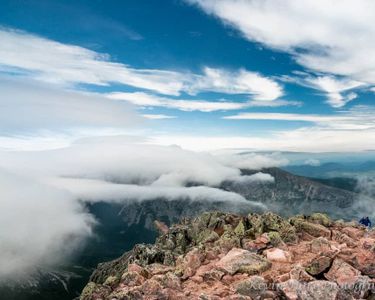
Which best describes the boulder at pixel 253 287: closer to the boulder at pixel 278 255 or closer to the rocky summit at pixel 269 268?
the rocky summit at pixel 269 268

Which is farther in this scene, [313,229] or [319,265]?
[313,229]

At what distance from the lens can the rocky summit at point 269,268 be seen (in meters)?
48.4

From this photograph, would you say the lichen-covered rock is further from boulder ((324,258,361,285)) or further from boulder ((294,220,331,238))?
boulder ((324,258,361,285))

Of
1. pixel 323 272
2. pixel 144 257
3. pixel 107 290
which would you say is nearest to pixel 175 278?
pixel 107 290

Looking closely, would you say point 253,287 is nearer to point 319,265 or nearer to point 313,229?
point 319,265

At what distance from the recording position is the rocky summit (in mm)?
48438

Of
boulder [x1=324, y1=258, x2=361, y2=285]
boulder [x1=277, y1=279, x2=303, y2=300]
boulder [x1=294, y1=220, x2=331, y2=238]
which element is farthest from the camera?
boulder [x1=294, y1=220, x2=331, y2=238]

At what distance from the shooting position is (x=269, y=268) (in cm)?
5775

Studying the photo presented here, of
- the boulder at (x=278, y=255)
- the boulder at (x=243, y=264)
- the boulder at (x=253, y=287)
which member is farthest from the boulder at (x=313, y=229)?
the boulder at (x=253, y=287)

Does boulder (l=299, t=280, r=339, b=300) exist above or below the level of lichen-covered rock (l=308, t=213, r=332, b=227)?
below

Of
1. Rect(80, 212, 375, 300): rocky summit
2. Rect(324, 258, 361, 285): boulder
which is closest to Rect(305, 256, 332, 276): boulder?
Rect(80, 212, 375, 300): rocky summit

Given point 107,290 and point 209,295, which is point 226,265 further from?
point 107,290

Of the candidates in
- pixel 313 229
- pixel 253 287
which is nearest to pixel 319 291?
pixel 253 287

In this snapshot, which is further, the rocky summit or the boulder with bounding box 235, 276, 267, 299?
the boulder with bounding box 235, 276, 267, 299
